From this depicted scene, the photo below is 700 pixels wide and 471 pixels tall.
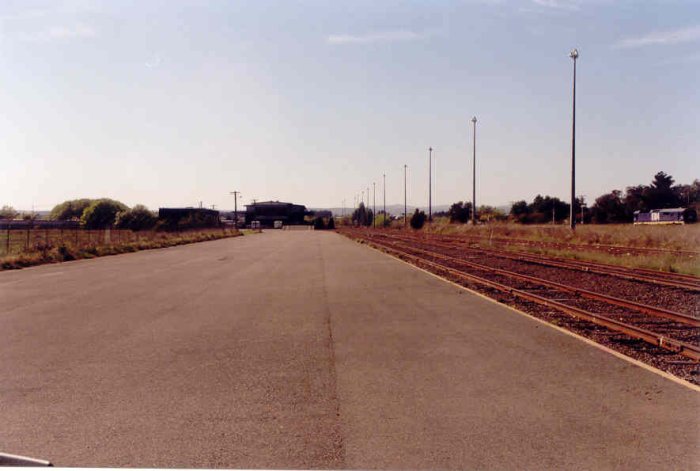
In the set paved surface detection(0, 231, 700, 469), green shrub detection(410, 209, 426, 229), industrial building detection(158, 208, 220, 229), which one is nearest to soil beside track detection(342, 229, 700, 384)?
paved surface detection(0, 231, 700, 469)

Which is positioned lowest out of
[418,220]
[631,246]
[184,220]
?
[631,246]

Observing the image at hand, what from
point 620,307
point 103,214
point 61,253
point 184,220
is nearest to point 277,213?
point 103,214

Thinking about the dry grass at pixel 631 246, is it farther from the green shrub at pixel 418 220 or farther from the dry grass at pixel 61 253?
the green shrub at pixel 418 220

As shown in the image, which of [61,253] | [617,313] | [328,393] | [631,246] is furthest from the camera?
[631,246]

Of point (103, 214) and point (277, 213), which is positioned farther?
point (277, 213)

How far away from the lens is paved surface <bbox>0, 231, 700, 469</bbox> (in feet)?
16.8

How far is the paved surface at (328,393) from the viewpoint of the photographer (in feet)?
16.8

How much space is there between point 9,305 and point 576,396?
42.3 feet

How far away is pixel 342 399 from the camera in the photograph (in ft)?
21.8

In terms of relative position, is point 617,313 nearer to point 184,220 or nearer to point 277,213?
point 184,220

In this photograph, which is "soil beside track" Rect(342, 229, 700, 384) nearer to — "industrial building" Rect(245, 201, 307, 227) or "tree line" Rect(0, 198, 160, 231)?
"tree line" Rect(0, 198, 160, 231)

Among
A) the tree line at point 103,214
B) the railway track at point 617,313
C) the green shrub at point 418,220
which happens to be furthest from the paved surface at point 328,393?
the green shrub at point 418,220

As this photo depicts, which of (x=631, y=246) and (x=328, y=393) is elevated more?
(x=631, y=246)

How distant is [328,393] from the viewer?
271 inches
